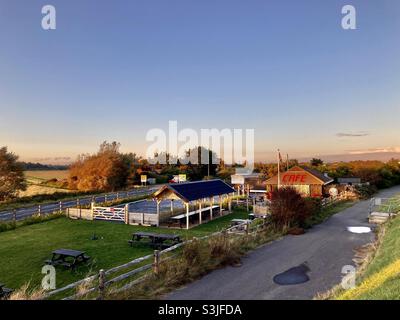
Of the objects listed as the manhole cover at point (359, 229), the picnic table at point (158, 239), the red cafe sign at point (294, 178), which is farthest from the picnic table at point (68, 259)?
the red cafe sign at point (294, 178)

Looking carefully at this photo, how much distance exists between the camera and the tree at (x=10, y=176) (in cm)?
3500

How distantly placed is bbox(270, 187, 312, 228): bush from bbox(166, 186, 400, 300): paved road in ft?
3.79

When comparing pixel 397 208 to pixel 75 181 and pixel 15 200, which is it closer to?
pixel 15 200

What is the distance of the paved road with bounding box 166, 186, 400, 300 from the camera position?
9594mm

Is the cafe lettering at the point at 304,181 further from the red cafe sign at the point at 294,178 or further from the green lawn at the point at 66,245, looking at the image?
the green lawn at the point at 66,245

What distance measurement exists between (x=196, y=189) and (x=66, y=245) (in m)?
9.79

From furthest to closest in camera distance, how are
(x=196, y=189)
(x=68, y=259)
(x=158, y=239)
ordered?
(x=196, y=189), (x=158, y=239), (x=68, y=259)

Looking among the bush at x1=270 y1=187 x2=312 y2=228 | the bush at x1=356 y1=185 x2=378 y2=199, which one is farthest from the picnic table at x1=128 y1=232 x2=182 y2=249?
the bush at x1=356 y1=185 x2=378 y2=199

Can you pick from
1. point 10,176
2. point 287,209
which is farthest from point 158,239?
point 10,176

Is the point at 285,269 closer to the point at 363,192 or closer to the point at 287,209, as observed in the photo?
the point at 287,209

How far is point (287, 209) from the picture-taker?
62.6 ft

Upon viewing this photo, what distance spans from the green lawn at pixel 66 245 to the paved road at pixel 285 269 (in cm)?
408

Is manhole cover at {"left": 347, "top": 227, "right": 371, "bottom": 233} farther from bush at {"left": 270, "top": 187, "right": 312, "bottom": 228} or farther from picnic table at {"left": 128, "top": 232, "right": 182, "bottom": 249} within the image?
picnic table at {"left": 128, "top": 232, "right": 182, "bottom": 249}
